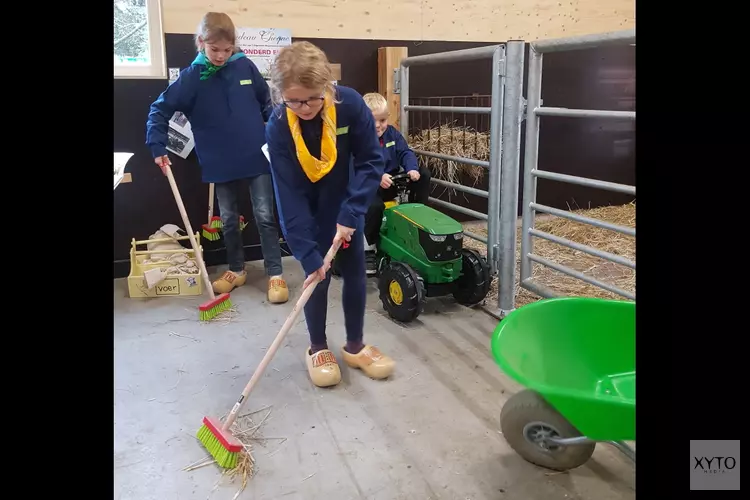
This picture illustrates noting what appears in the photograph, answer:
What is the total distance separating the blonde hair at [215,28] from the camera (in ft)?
10.5

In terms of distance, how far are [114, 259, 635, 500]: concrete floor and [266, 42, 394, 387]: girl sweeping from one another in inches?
11.8

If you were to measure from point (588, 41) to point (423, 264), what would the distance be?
1254mm

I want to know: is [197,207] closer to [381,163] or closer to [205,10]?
[205,10]

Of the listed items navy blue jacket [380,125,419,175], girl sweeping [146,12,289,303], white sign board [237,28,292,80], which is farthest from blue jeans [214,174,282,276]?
white sign board [237,28,292,80]

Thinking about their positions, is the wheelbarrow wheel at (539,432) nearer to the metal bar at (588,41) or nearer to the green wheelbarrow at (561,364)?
the green wheelbarrow at (561,364)

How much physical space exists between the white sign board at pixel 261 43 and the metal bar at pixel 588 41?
1861 millimetres

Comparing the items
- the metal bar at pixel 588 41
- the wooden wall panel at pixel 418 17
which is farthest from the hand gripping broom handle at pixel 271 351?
the wooden wall panel at pixel 418 17

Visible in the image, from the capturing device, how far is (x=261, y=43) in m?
4.09

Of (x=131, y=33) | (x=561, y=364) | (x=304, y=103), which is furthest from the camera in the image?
(x=131, y=33)

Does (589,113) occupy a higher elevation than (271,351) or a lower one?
higher

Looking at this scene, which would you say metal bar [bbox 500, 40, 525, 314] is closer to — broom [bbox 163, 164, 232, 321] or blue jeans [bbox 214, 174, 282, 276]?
blue jeans [bbox 214, 174, 282, 276]

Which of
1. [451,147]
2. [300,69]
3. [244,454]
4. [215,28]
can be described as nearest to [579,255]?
[451,147]

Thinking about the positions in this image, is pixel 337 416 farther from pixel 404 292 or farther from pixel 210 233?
pixel 210 233

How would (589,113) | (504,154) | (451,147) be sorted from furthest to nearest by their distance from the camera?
(451,147), (504,154), (589,113)
